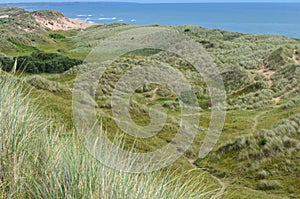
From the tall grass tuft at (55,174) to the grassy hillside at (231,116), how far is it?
26mm

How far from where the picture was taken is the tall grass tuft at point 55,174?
328 centimetres

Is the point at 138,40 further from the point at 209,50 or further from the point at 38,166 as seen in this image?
the point at 38,166

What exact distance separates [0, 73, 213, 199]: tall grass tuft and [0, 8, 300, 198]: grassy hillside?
0.03 meters

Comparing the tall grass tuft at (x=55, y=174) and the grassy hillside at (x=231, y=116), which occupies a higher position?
the tall grass tuft at (x=55, y=174)

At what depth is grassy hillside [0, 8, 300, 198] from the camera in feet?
24.9

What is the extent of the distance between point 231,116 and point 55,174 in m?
18.6

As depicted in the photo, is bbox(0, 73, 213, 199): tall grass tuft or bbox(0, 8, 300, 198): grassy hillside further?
bbox(0, 8, 300, 198): grassy hillside

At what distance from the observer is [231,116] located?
21266 mm

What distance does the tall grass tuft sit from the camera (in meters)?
3.28

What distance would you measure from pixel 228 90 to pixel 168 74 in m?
5.08

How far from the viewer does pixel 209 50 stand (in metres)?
42.9

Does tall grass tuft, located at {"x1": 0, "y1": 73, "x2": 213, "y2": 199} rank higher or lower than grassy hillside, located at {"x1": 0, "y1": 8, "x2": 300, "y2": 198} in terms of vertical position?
higher

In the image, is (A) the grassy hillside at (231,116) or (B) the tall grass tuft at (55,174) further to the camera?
(A) the grassy hillside at (231,116)

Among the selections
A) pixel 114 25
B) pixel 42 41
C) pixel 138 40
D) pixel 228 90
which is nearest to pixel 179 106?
pixel 228 90
